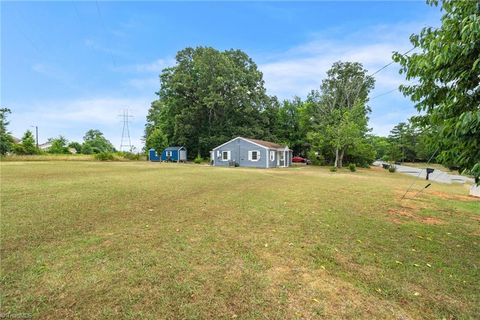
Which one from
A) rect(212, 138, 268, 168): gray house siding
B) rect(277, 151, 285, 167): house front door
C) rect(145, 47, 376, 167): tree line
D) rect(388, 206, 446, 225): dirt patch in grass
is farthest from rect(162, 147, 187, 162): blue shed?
rect(388, 206, 446, 225): dirt patch in grass

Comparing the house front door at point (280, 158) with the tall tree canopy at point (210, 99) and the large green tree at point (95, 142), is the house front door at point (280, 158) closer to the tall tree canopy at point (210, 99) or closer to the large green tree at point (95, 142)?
the tall tree canopy at point (210, 99)

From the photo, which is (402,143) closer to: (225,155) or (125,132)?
(225,155)

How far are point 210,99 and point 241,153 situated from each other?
1128 cm

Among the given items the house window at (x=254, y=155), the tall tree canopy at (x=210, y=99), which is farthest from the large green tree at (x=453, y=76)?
the tall tree canopy at (x=210, y=99)

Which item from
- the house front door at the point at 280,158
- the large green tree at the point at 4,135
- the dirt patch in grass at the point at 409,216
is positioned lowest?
the dirt patch in grass at the point at 409,216

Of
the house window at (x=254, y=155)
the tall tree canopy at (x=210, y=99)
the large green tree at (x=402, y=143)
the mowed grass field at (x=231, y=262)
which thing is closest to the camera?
the mowed grass field at (x=231, y=262)

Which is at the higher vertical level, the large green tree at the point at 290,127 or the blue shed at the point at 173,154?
the large green tree at the point at 290,127

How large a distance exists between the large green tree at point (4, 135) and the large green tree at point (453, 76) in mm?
51934

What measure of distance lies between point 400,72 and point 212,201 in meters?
5.62

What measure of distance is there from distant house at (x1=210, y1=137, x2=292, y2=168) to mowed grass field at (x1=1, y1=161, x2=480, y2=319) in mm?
21311

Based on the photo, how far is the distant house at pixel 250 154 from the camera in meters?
28.0

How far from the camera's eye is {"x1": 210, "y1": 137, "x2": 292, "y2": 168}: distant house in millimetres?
27953

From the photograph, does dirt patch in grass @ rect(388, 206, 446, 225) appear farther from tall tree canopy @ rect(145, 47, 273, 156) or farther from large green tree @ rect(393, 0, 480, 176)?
tall tree canopy @ rect(145, 47, 273, 156)

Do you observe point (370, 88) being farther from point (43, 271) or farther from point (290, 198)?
point (43, 271)
